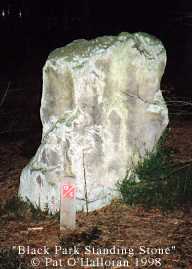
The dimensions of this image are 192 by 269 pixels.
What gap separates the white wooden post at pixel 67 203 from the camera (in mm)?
4586

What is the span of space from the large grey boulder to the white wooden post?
46cm

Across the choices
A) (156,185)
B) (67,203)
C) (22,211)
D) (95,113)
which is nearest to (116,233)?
(67,203)

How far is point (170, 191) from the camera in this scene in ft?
17.3

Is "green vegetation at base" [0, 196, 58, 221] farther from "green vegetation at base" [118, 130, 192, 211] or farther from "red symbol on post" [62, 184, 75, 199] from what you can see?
"green vegetation at base" [118, 130, 192, 211]

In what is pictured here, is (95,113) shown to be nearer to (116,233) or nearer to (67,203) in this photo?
(67,203)

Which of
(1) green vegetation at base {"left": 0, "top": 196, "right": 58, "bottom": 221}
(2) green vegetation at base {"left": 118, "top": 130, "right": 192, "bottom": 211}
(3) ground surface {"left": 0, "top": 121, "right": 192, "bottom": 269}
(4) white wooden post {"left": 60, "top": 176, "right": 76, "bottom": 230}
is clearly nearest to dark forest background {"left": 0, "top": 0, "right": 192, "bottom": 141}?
(1) green vegetation at base {"left": 0, "top": 196, "right": 58, "bottom": 221}

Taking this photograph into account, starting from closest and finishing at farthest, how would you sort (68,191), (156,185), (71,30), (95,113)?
(68,191)
(95,113)
(156,185)
(71,30)

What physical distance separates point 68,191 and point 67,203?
13 cm

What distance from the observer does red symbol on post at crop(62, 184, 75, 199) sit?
460 centimetres

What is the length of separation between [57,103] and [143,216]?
1.54m

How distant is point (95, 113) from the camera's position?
509 cm

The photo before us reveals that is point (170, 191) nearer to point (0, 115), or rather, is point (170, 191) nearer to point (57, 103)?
point (57, 103)

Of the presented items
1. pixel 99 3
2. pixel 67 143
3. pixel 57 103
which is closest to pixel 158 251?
pixel 67 143

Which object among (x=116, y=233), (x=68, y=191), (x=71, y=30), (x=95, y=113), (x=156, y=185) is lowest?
(x=116, y=233)
